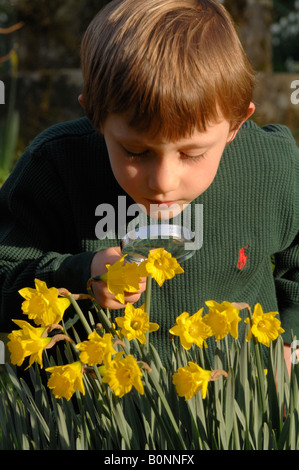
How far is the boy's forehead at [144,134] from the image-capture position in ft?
3.72

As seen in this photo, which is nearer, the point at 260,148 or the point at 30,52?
the point at 260,148

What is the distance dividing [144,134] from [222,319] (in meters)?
0.41

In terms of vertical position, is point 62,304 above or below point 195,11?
below

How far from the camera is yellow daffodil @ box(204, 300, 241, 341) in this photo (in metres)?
0.91

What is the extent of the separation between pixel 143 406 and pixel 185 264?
664mm

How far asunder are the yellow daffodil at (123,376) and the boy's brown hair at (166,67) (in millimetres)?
464

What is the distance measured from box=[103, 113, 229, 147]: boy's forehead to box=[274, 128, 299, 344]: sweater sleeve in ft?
1.68

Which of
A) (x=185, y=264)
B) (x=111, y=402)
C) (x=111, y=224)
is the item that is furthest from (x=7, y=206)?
(x=111, y=402)

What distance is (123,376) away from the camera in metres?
0.88

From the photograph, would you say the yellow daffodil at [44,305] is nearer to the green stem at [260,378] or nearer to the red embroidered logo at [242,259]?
the green stem at [260,378]
